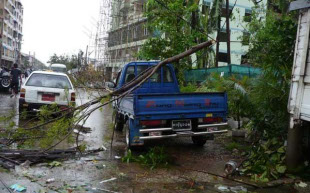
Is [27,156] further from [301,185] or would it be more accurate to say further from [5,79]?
[5,79]

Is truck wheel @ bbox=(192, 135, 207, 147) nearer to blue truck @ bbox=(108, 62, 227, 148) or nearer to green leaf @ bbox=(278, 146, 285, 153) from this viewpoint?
blue truck @ bbox=(108, 62, 227, 148)

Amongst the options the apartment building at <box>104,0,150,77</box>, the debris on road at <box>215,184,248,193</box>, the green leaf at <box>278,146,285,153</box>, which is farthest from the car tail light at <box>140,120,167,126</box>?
the apartment building at <box>104,0,150,77</box>

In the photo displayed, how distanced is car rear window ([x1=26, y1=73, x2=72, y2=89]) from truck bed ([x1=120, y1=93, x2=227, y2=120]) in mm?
4848

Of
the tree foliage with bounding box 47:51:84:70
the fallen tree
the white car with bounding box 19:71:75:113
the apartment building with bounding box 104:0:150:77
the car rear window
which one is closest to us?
the fallen tree

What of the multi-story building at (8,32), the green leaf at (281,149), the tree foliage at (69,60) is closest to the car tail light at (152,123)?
the green leaf at (281,149)

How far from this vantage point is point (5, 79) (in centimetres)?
2102

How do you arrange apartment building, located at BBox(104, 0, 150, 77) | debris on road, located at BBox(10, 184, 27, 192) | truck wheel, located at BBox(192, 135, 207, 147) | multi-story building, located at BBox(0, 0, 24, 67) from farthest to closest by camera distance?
multi-story building, located at BBox(0, 0, 24, 67), apartment building, located at BBox(104, 0, 150, 77), truck wheel, located at BBox(192, 135, 207, 147), debris on road, located at BBox(10, 184, 27, 192)

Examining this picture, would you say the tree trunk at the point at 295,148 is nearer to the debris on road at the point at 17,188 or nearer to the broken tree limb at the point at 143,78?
the broken tree limb at the point at 143,78

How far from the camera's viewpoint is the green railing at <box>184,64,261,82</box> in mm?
14946

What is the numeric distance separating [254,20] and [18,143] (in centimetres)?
1805

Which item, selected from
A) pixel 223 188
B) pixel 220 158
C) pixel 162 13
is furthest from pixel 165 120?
pixel 162 13

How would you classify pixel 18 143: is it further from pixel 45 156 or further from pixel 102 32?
pixel 102 32

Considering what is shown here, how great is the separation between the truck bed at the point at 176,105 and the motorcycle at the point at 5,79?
16.3 metres

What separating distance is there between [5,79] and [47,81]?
11471 millimetres
